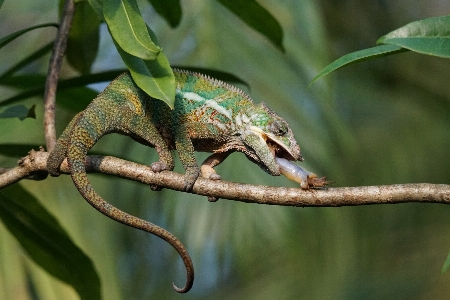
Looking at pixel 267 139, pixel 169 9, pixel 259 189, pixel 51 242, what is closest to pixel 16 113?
pixel 51 242

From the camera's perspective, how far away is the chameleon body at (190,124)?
1.58 metres

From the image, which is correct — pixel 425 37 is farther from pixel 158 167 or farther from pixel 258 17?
pixel 258 17

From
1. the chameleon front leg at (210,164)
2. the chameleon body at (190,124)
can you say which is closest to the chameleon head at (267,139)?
the chameleon body at (190,124)

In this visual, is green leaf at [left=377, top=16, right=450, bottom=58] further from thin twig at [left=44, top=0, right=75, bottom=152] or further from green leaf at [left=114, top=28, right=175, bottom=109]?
thin twig at [left=44, top=0, right=75, bottom=152]

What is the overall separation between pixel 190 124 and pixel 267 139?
26 cm

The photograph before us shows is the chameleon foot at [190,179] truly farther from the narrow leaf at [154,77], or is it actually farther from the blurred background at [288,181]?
the blurred background at [288,181]

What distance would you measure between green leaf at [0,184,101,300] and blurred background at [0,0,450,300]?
22cm

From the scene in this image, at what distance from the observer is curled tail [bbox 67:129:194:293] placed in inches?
55.2

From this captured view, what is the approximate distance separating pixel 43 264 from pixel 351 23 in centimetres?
207

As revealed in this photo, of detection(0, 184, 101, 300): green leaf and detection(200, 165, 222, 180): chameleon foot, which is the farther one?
detection(0, 184, 101, 300): green leaf

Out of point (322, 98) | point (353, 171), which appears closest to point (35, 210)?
point (322, 98)

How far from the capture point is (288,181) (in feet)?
8.21

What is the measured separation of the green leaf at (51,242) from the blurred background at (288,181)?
0.73ft

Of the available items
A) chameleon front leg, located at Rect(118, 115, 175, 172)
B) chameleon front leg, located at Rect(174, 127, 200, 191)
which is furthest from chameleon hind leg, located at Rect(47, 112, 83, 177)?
chameleon front leg, located at Rect(174, 127, 200, 191)
